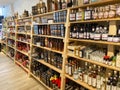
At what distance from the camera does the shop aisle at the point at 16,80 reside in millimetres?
3220

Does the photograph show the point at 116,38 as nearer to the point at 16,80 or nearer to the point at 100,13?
the point at 100,13

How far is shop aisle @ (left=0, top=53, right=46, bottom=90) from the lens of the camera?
3220 millimetres

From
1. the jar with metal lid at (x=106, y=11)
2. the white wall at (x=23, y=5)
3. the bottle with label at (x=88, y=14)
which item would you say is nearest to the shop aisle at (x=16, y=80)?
the bottle with label at (x=88, y=14)

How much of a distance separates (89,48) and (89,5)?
66 cm

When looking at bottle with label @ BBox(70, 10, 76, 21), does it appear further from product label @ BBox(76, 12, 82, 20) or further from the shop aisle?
the shop aisle

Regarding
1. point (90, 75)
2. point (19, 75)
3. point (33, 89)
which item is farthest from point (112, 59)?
point (19, 75)

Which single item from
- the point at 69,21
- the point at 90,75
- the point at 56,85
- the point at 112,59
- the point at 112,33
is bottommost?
the point at 56,85

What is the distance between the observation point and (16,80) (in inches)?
143

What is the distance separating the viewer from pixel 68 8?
7.56 feet

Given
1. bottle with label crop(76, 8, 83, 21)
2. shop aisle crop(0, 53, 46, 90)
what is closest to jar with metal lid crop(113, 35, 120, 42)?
bottle with label crop(76, 8, 83, 21)

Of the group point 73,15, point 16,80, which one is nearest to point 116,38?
point 73,15

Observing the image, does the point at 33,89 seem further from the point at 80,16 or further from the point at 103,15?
the point at 103,15

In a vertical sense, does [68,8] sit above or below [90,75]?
above

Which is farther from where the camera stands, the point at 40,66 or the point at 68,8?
the point at 40,66
